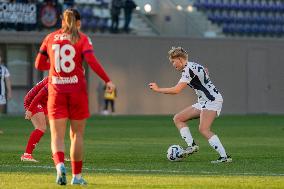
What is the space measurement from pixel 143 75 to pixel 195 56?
2.62 m

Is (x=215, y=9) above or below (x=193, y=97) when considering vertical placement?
above

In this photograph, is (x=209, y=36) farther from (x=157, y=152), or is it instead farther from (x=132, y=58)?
(x=157, y=152)

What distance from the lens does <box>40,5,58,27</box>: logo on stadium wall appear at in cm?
4166

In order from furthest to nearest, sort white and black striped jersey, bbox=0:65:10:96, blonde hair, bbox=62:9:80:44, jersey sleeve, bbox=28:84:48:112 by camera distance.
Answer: white and black striped jersey, bbox=0:65:10:96, jersey sleeve, bbox=28:84:48:112, blonde hair, bbox=62:9:80:44

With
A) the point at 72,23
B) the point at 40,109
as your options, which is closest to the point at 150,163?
the point at 40,109

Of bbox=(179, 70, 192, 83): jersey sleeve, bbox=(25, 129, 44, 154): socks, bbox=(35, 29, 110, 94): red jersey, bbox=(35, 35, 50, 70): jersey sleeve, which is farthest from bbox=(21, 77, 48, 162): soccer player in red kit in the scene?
bbox=(35, 29, 110, 94): red jersey

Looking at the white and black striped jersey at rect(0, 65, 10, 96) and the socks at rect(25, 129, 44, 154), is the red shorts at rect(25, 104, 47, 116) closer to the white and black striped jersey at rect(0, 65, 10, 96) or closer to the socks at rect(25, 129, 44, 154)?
the socks at rect(25, 129, 44, 154)

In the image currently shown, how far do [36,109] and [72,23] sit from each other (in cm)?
539

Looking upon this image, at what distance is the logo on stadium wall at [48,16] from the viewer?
137 feet

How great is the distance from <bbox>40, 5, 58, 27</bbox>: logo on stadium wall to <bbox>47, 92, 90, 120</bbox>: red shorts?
2950 centimetres

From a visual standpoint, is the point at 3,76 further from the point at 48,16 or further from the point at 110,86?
the point at 110,86

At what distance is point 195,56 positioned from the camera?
1859 inches

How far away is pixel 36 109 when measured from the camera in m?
17.5

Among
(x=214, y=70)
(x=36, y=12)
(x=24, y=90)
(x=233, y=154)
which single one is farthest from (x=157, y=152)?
(x=214, y=70)
